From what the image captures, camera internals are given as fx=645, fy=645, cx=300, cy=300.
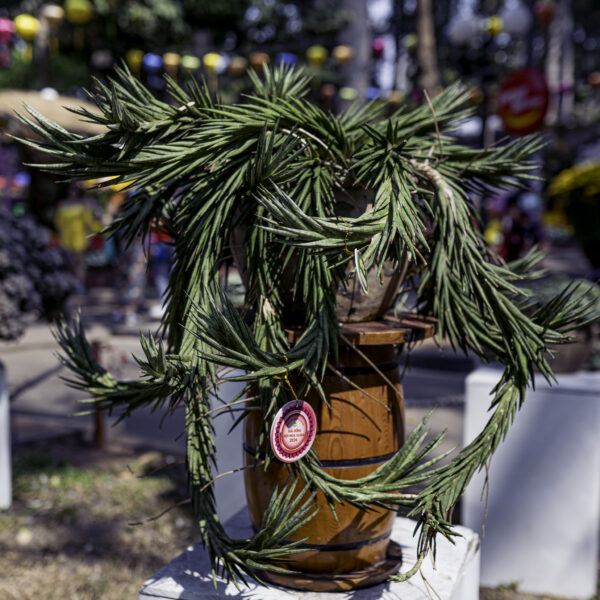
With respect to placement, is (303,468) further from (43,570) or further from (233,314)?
(43,570)

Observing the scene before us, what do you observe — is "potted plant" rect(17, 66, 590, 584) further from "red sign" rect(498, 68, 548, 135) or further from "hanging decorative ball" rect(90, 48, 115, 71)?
"hanging decorative ball" rect(90, 48, 115, 71)

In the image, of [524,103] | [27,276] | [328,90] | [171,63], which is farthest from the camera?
[328,90]

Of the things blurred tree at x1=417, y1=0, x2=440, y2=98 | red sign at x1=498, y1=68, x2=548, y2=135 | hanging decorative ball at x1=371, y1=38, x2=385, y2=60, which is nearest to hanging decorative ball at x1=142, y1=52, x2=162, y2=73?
blurred tree at x1=417, y1=0, x2=440, y2=98

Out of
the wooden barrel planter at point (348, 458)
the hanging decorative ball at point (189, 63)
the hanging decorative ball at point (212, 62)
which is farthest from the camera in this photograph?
the hanging decorative ball at point (189, 63)

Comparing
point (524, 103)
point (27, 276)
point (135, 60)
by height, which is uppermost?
point (135, 60)

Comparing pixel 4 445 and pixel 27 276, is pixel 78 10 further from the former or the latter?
pixel 4 445

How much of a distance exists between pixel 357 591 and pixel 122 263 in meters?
8.32

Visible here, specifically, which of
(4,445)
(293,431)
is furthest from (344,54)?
(293,431)

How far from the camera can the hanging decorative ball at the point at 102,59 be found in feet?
51.5

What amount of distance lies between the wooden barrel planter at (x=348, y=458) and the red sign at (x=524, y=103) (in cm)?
1039

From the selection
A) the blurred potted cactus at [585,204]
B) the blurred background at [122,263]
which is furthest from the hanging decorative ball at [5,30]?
the blurred potted cactus at [585,204]

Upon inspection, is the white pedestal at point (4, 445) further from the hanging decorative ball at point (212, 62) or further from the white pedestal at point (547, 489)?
the hanging decorative ball at point (212, 62)

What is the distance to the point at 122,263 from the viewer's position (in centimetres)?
953

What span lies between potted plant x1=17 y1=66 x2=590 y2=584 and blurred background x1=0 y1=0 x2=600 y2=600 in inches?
5.0
